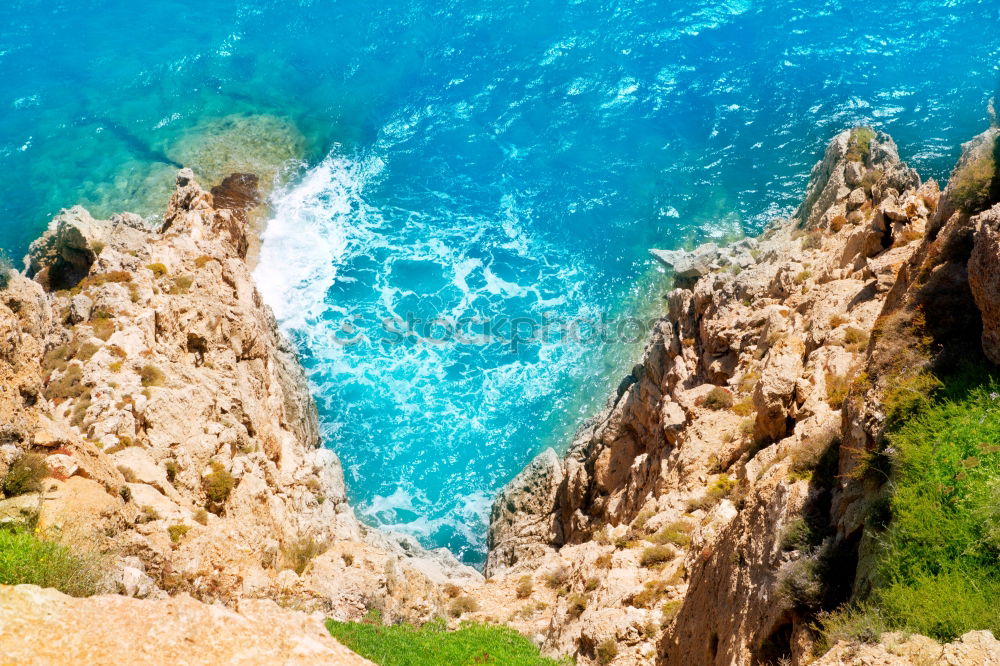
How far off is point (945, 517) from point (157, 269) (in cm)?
3073

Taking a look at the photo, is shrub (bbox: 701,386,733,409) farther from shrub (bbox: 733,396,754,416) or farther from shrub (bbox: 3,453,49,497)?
shrub (bbox: 3,453,49,497)

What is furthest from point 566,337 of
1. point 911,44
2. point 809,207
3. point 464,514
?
point 911,44

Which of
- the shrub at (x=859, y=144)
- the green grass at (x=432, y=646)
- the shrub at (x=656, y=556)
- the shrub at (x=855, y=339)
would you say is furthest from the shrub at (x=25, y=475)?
the shrub at (x=859, y=144)

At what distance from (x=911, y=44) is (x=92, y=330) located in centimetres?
6270

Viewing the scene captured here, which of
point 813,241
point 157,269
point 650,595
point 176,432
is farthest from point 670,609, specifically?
point 157,269

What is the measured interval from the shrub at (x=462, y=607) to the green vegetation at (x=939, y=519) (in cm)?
1730

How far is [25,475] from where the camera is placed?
16.6 meters

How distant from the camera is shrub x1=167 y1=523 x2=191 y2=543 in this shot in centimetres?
2020

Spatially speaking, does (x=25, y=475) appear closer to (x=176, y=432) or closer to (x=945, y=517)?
(x=176, y=432)

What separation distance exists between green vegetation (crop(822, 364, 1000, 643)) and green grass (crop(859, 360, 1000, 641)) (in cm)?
1

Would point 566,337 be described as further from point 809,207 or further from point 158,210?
point 158,210

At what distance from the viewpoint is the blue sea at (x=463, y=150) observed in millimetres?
44062
